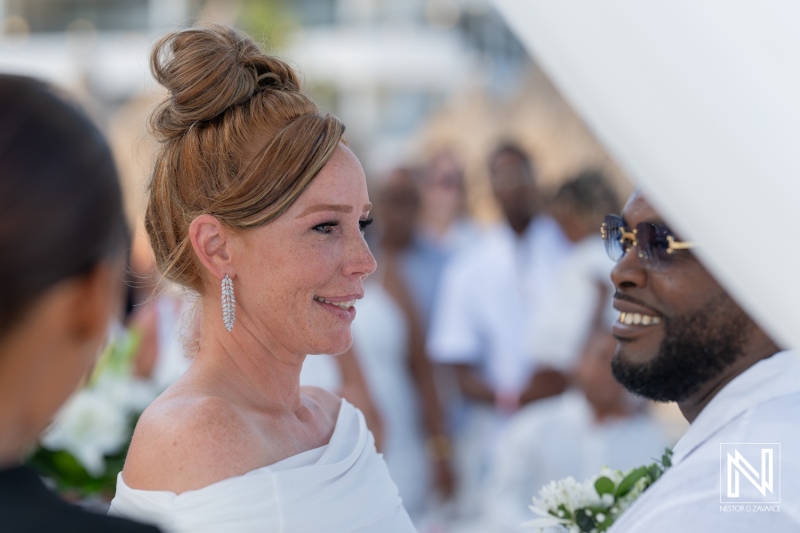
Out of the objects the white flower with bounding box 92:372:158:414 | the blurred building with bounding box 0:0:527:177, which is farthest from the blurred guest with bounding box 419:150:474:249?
the blurred building with bounding box 0:0:527:177

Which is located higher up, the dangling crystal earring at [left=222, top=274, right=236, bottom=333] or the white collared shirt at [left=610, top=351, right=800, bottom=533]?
the white collared shirt at [left=610, top=351, right=800, bottom=533]

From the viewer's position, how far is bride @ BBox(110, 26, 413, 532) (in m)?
1.99

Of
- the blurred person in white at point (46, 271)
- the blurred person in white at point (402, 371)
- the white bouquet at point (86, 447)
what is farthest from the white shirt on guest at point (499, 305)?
the blurred person in white at point (46, 271)

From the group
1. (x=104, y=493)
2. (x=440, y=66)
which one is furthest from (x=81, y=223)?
(x=440, y=66)

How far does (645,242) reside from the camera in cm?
229

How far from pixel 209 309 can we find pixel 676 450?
113 centimetres

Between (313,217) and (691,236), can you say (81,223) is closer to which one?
(691,236)

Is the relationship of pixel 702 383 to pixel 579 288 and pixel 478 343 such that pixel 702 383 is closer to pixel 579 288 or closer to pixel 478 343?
pixel 579 288

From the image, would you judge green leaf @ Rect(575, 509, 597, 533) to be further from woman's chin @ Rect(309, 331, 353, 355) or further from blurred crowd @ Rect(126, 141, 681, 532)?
blurred crowd @ Rect(126, 141, 681, 532)

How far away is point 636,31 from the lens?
47.6 inches

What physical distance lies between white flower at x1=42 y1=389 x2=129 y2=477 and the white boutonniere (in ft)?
5.88

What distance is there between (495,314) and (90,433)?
9.76 feet

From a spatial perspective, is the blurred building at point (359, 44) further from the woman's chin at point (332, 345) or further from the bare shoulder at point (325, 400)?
the woman's chin at point (332, 345)

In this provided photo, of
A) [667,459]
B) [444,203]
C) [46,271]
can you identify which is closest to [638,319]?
[667,459]
